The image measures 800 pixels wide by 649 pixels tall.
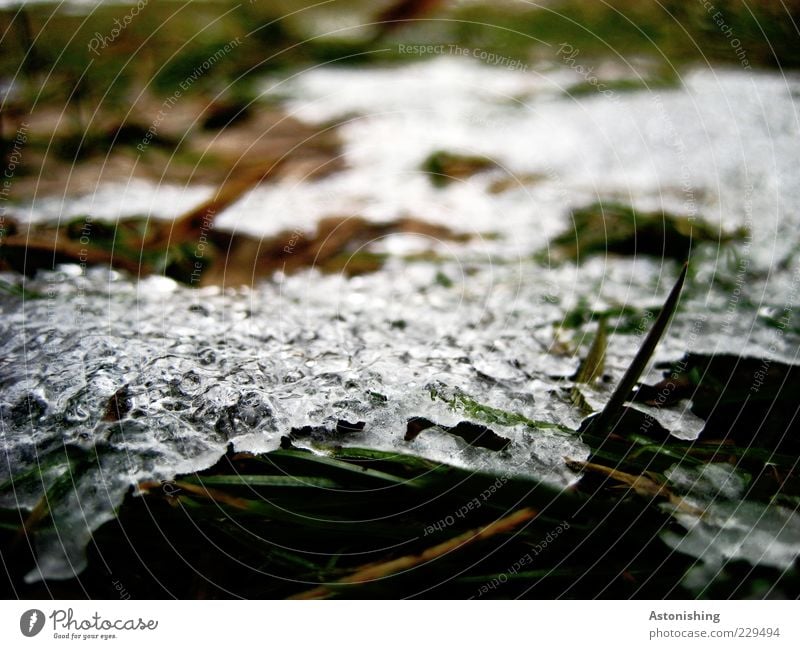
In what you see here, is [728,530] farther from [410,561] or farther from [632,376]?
[410,561]

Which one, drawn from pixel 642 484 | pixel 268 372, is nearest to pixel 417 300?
pixel 268 372

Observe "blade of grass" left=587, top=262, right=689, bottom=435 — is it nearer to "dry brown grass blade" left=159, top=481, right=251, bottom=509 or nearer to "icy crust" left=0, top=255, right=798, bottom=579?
"icy crust" left=0, top=255, right=798, bottom=579

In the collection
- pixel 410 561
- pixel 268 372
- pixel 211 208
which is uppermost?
pixel 211 208

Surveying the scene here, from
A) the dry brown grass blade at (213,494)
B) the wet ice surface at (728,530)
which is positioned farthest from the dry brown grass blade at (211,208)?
the wet ice surface at (728,530)
